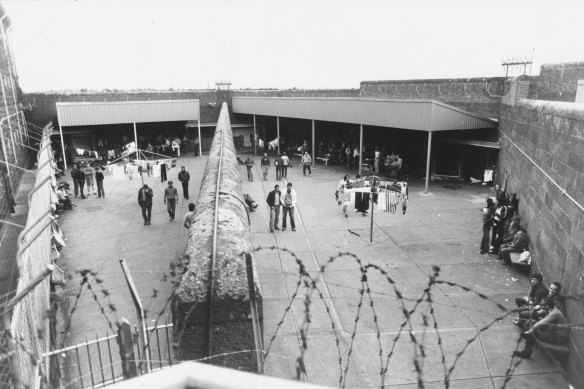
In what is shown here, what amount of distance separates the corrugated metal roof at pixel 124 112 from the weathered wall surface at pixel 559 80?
2041 centimetres

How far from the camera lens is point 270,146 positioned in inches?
1226

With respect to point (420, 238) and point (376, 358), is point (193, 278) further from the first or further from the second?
point (420, 238)

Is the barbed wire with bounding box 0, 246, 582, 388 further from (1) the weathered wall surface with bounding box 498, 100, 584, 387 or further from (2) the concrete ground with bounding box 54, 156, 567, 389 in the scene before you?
(1) the weathered wall surface with bounding box 498, 100, 584, 387

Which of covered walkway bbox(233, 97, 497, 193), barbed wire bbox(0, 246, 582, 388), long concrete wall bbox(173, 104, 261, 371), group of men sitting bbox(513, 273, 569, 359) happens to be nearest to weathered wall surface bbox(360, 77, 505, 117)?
covered walkway bbox(233, 97, 497, 193)

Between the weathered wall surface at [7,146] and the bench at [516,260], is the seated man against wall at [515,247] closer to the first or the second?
the bench at [516,260]

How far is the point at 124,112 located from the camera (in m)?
26.8

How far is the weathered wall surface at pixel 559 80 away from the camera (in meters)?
13.3

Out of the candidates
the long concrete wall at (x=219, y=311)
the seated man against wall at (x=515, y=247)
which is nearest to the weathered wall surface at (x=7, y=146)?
the long concrete wall at (x=219, y=311)

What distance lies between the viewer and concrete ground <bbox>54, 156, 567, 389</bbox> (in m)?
6.92

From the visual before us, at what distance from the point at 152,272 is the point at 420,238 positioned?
7.45m

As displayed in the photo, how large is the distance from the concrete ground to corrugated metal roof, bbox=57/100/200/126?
9.29m

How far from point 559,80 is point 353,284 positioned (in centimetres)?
1061

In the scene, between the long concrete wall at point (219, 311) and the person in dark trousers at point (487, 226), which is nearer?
the long concrete wall at point (219, 311)

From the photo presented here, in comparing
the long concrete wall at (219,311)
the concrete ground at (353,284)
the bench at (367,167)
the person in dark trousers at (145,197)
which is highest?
the long concrete wall at (219,311)
